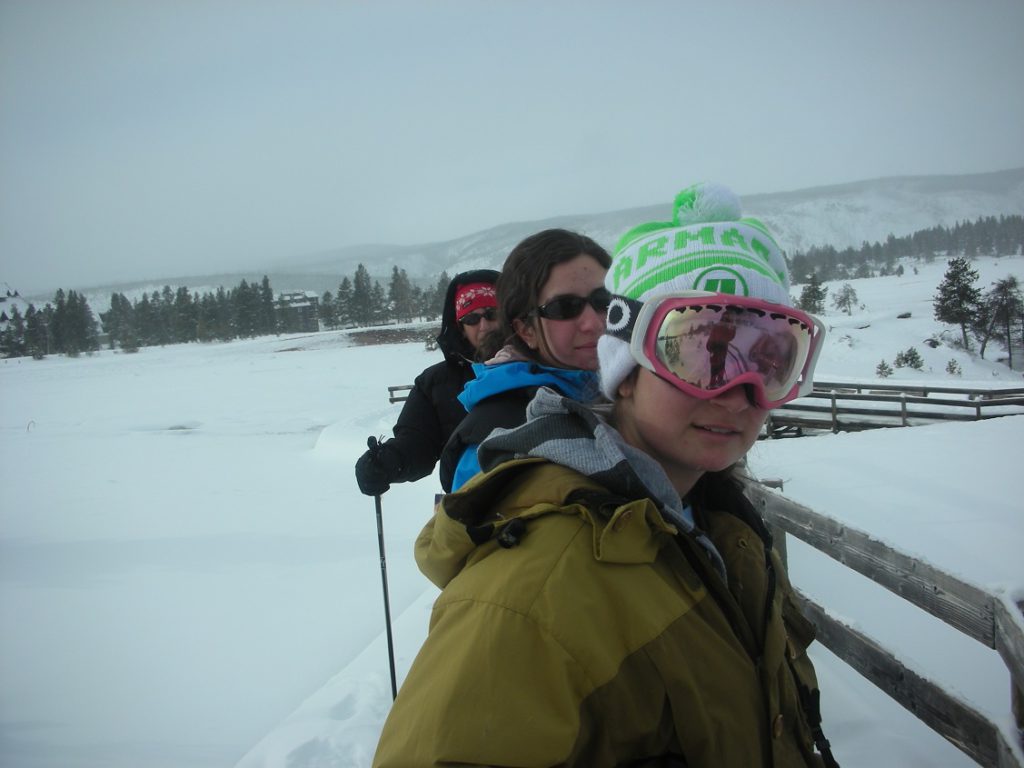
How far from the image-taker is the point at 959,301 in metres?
27.5

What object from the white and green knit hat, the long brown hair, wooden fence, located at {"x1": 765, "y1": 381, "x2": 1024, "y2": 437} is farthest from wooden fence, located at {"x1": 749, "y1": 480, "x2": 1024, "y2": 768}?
wooden fence, located at {"x1": 765, "y1": 381, "x2": 1024, "y2": 437}

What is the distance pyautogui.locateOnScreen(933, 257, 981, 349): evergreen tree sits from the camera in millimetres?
27219

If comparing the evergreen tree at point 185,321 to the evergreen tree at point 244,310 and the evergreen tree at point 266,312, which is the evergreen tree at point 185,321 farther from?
the evergreen tree at point 266,312

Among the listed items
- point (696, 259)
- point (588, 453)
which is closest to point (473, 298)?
point (696, 259)

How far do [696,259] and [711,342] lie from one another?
198 mm

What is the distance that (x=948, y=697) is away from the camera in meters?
2.04

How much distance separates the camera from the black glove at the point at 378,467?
328 centimetres

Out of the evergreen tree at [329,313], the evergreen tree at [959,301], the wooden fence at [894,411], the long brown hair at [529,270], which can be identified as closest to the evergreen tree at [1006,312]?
the evergreen tree at [959,301]

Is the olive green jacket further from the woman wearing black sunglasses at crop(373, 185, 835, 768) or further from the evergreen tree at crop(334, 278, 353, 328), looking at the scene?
the evergreen tree at crop(334, 278, 353, 328)

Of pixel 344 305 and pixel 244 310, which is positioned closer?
pixel 244 310

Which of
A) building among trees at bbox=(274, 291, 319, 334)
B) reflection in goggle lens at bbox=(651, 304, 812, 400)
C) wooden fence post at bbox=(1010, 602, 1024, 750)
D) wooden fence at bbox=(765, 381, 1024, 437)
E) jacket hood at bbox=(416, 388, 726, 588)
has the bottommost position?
wooden fence at bbox=(765, 381, 1024, 437)

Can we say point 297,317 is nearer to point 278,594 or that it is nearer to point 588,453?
point 278,594

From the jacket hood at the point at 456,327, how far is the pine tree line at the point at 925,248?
90.4 metres

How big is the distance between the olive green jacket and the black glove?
2213 millimetres
